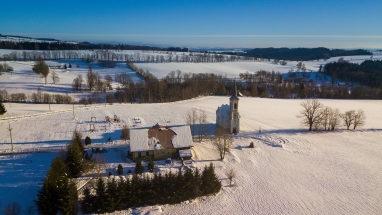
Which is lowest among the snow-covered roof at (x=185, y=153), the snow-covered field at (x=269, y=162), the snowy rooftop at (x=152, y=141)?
the snow-covered field at (x=269, y=162)

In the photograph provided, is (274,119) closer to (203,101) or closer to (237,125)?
(237,125)

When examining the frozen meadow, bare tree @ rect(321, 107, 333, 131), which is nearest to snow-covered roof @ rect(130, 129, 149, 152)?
the frozen meadow

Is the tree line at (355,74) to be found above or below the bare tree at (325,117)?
above

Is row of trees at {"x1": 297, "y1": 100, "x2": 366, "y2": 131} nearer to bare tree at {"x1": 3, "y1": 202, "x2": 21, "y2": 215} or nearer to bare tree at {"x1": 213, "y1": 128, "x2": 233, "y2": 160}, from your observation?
bare tree at {"x1": 213, "y1": 128, "x2": 233, "y2": 160}

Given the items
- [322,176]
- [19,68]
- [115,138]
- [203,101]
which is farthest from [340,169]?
[19,68]

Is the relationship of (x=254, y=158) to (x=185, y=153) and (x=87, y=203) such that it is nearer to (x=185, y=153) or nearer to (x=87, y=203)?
(x=185, y=153)

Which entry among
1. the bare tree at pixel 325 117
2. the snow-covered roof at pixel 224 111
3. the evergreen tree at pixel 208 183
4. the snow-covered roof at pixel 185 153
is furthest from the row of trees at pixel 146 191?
the bare tree at pixel 325 117

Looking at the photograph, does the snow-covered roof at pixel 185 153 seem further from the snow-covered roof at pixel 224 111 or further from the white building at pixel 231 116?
the snow-covered roof at pixel 224 111
